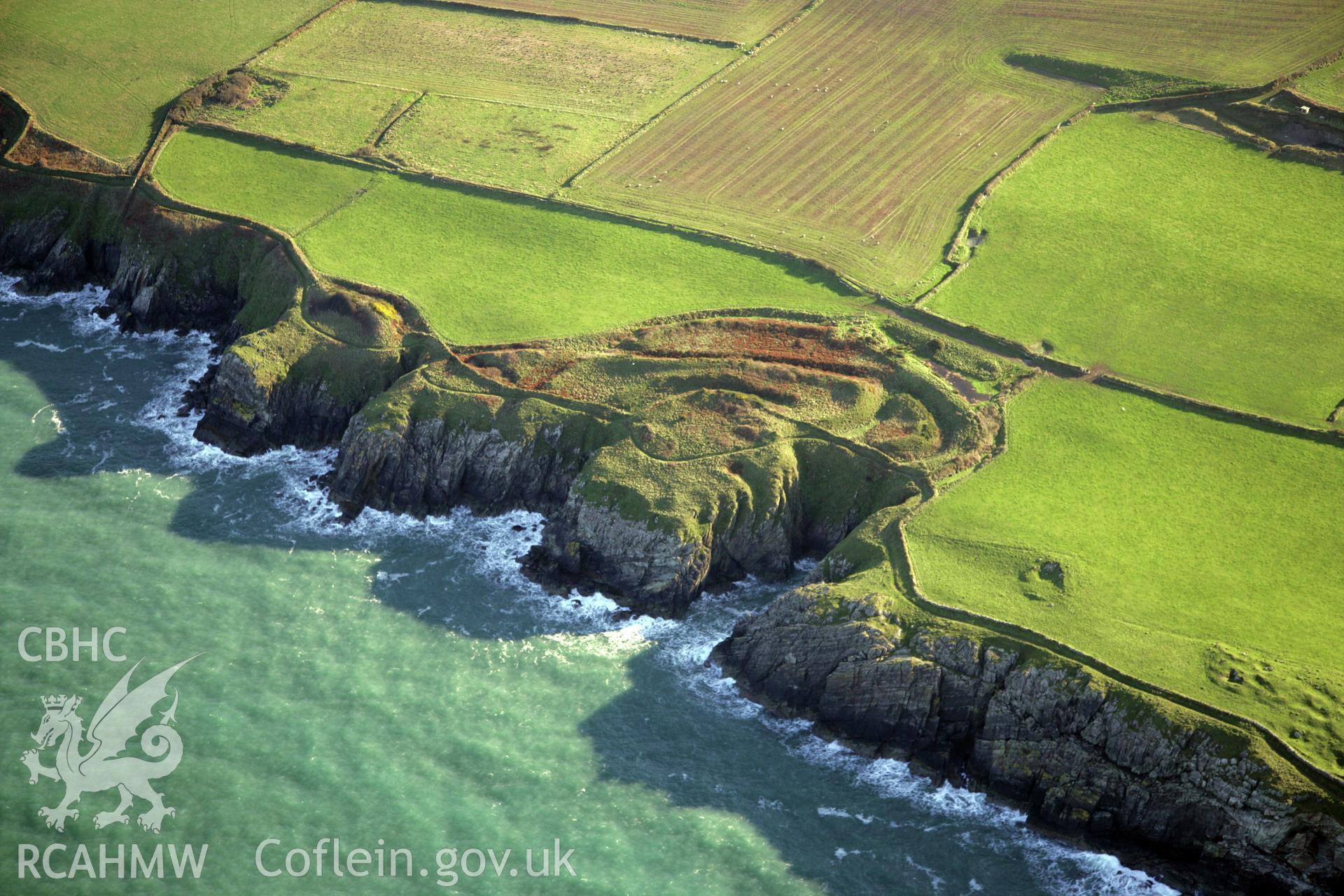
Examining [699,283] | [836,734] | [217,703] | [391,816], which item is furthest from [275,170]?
[836,734]

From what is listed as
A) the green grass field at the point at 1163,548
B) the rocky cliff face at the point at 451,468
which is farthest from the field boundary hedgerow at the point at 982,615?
the rocky cliff face at the point at 451,468

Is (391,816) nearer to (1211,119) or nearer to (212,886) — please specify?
(212,886)

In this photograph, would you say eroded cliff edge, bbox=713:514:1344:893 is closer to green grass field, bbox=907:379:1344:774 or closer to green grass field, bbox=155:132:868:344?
green grass field, bbox=907:379:1344:774

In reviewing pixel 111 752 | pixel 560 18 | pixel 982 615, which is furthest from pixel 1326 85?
pixel 111 752

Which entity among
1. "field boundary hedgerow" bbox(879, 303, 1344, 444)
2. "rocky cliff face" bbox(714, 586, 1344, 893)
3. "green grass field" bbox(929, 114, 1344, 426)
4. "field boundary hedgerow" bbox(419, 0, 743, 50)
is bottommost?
"rocky cliff face" bbox(714, 586, 1344, 893)

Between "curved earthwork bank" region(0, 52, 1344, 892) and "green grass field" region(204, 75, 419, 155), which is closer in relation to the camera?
"curved earthwork bank" region(0, 52, 1344, 892)

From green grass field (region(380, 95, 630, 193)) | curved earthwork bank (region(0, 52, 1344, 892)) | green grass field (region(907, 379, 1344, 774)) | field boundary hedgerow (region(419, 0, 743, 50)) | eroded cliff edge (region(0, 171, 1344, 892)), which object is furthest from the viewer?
field boundary hedgerow (region(419, 0, 743, 50))

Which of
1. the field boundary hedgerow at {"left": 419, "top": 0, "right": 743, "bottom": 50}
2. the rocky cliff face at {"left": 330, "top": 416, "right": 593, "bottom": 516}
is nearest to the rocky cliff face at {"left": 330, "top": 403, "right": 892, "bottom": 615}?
the rocky cliff face at {"left": 330, "top": 416, "right": 593, "bottom": 516}
